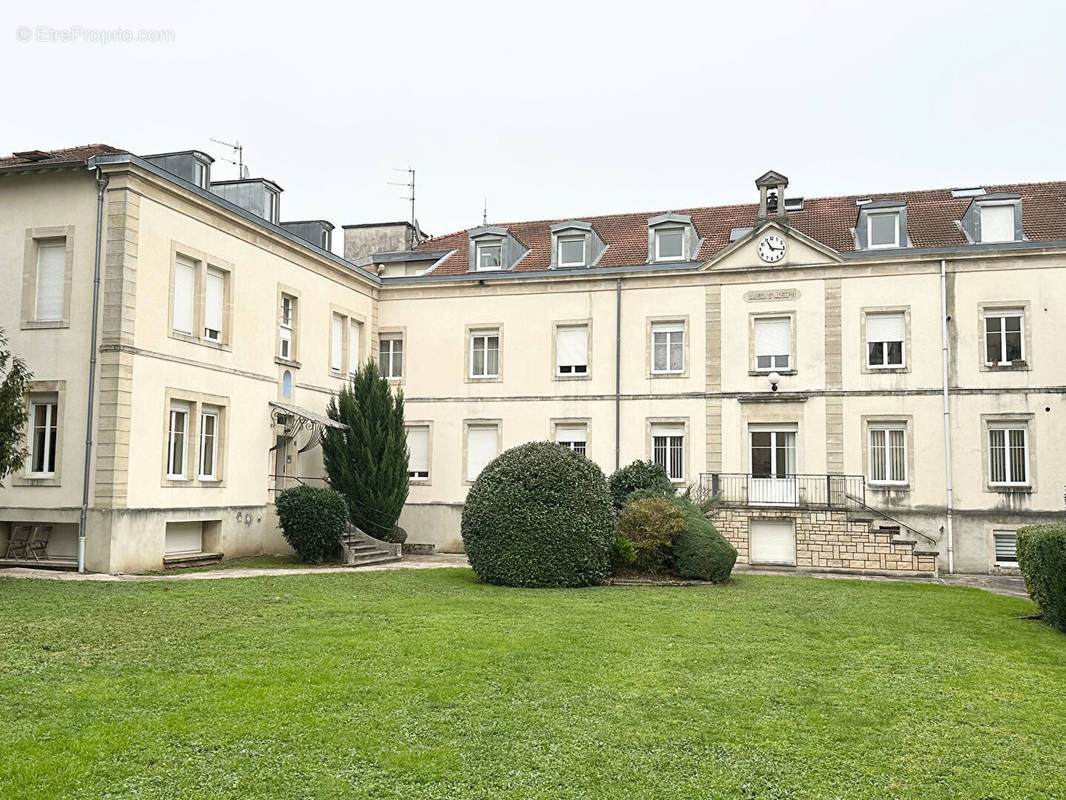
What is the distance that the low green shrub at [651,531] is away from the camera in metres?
17.3

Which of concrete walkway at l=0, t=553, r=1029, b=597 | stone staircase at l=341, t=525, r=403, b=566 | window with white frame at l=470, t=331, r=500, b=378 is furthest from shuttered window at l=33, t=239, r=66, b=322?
window with white frame at l=470, t=331, r=500, b=378

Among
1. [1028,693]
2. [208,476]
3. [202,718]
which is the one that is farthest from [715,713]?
[208,476]

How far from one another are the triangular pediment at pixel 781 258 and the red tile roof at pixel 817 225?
78 cm

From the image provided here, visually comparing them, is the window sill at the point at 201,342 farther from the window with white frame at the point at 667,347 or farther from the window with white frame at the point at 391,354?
the window with white frame at the point at 667,347

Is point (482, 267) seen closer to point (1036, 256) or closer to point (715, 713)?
point (1036, 256)

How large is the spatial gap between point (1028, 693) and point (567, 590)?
325 inches

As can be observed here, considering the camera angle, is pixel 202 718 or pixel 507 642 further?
pixel 507 642

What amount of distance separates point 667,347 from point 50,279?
13992mm

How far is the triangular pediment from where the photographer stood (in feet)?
78.3

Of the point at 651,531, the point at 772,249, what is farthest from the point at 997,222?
the point at 651,531

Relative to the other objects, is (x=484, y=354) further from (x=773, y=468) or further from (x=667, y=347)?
(x=773, y=468)

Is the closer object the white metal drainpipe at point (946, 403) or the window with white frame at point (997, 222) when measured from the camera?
the white metal drainpipe at point (946, 403)

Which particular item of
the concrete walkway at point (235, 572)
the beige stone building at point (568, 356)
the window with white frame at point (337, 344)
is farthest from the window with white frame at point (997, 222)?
the window with white frame at point (337, 344)

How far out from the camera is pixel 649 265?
989 inches
